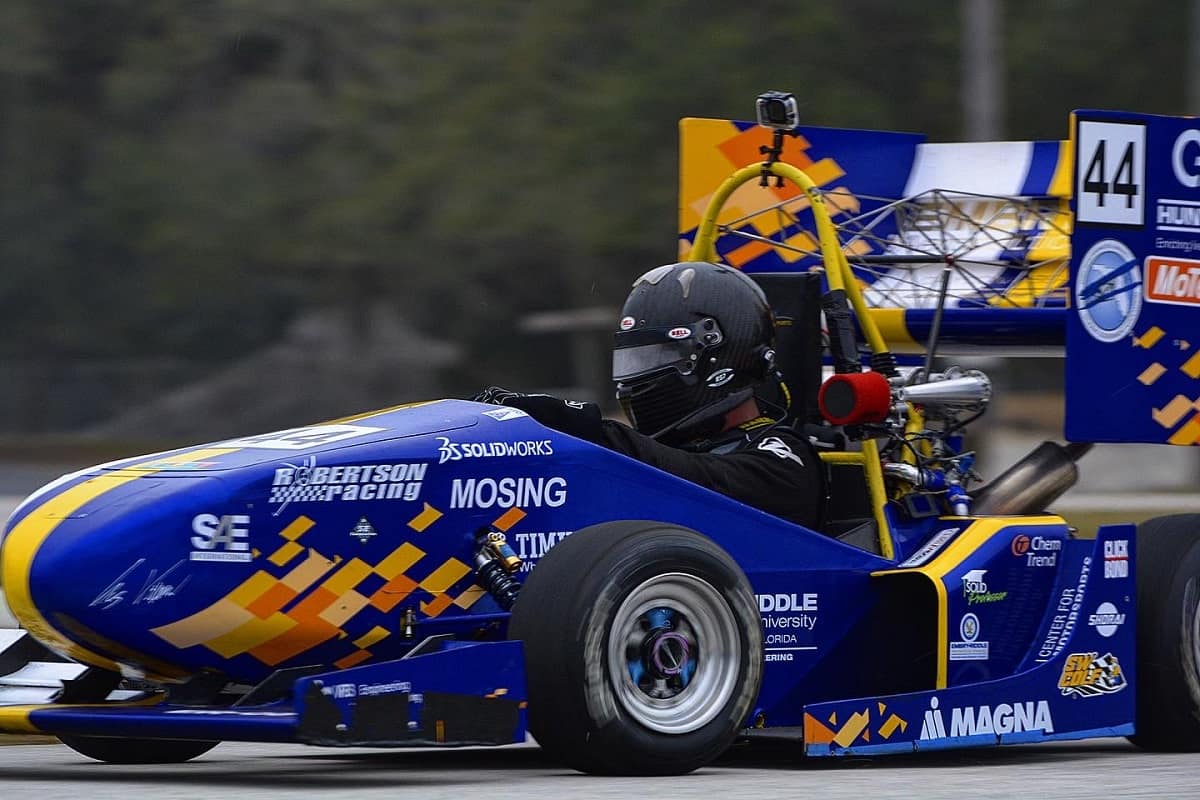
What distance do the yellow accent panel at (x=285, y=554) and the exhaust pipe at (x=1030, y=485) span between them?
3005mm

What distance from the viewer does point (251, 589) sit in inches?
225

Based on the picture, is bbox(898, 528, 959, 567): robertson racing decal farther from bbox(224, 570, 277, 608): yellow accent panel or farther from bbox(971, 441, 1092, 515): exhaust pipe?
bbox(224, 570, 277, 608): yellow accent panel

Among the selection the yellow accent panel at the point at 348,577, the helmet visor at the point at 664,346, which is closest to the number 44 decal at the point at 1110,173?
the helmet visor at the point at 664,346

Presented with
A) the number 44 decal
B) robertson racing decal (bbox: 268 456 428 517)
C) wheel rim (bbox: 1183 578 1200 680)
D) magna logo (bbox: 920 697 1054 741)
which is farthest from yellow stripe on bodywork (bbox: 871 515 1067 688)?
robertson racing decal (bbox: 268 456 428 517)

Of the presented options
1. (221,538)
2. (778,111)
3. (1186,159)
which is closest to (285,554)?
(221,538)

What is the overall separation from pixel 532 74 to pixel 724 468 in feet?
77.4

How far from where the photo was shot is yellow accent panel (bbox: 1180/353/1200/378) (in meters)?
7.54

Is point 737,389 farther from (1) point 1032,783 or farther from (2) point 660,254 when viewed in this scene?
(2) point 660,254

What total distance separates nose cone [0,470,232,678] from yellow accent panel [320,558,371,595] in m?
→ 0.30

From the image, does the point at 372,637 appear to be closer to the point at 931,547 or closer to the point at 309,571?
the point at 309,571

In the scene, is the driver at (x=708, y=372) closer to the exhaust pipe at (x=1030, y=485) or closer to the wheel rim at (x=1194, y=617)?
the exhaust pipe at (x=1030, y=485)

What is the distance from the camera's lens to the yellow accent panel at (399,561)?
19.5 ft

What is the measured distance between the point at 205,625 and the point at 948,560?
2.62 meters
